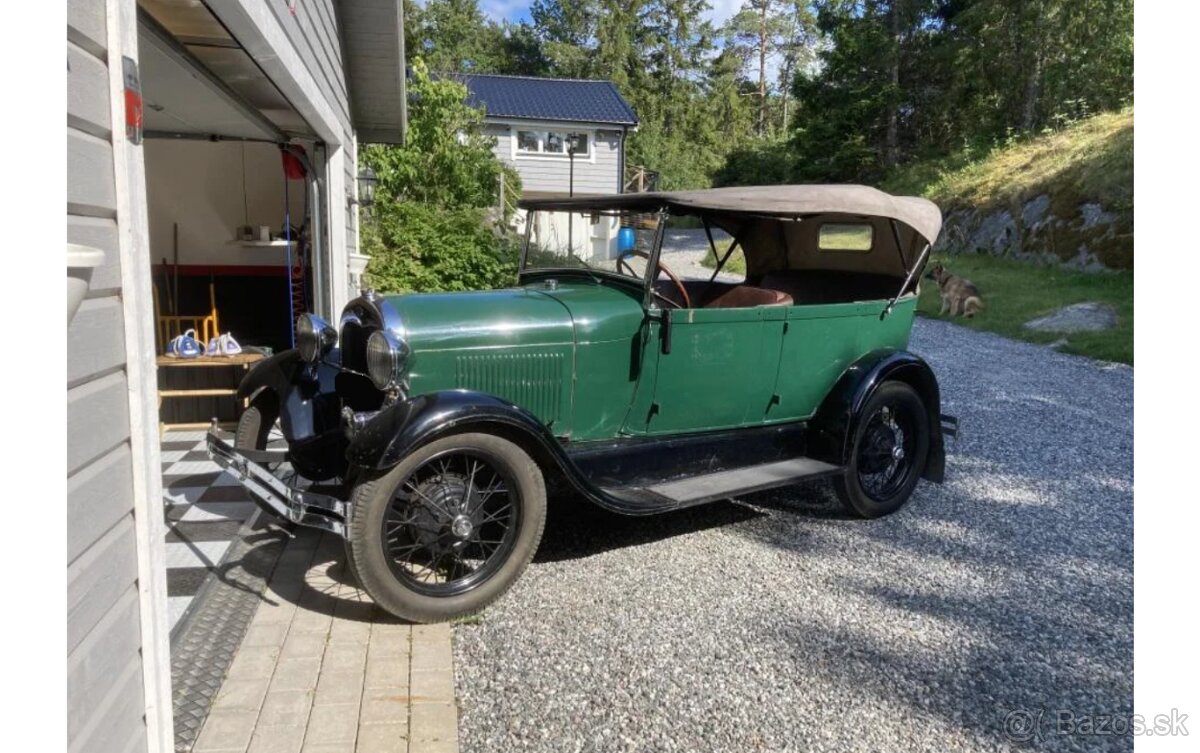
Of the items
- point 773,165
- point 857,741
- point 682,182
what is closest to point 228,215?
point 857,741

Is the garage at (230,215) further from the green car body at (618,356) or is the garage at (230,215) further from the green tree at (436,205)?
the green car body at (618,356)

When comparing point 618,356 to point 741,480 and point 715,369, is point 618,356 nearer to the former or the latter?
point 715,369

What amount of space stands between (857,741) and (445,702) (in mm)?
1330

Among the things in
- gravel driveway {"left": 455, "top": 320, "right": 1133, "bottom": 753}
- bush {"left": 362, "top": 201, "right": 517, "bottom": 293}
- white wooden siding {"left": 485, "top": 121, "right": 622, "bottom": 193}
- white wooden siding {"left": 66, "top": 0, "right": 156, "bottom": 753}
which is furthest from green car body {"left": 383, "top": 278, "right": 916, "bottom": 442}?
white wooden siding {"left": 485, "top": 121, "right": 622, "bottom": 193}

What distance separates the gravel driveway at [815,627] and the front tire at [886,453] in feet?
0.44

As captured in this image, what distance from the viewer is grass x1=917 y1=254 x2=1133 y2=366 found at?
10219 millimetres

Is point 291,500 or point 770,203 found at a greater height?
point 770,203

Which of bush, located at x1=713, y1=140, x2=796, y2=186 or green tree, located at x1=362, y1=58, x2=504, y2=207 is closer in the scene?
A: green tree, located at x1=362, y1=58, x2=504, y2=207

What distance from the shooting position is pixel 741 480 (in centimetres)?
406

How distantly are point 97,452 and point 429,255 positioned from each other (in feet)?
28.8

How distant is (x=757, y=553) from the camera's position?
13.3 ft

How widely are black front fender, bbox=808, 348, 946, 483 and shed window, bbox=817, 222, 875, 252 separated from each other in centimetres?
85

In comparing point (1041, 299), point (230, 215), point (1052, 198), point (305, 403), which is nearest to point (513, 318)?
point (305, 403)

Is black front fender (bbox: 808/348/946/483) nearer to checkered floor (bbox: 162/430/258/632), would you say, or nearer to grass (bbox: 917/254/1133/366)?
checkered floor (bbox: 162/430/258/632)
